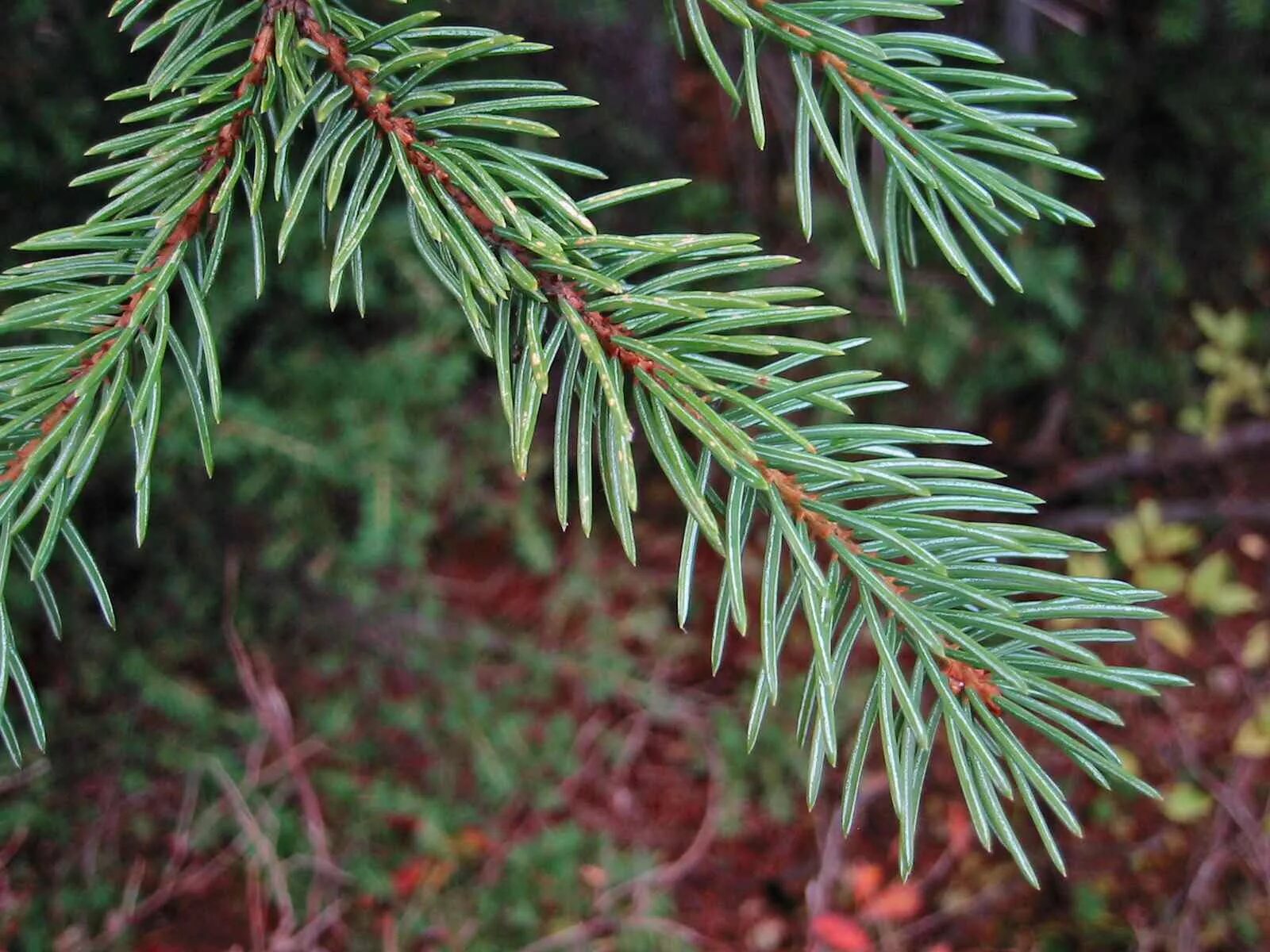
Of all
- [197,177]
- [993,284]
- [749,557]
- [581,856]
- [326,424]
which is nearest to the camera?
[197,177]

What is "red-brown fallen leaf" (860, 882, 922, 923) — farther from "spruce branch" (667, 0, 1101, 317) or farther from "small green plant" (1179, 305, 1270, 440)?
"spruce branch" (667, 0, 1101, 317)

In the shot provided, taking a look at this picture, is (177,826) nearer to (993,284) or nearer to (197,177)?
(197,177)

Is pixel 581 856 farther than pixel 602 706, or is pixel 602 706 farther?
pixel 602 706

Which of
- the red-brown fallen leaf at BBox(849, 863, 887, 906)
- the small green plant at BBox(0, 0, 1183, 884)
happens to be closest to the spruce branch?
the small green plant at BBox(0, 0, 1183, 884)

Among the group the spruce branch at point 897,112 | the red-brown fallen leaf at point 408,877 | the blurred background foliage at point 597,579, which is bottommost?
the red-brown fallen leaf at point 408,877

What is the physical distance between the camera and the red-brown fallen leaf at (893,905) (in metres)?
1.31

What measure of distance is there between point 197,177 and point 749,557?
3.96 ft

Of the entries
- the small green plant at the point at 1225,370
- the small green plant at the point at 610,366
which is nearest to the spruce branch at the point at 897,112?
the small green plant at the point at 610,366

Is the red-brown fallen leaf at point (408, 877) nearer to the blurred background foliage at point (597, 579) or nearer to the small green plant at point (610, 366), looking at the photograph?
the blurred background foliage at point (597, 579)

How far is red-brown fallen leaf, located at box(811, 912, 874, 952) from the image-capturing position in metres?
1.29

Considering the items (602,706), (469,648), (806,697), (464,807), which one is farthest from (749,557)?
(806,697)

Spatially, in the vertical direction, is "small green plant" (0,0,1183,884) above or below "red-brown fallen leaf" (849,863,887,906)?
above

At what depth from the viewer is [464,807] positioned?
1.34 metres

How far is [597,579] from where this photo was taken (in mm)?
1456
